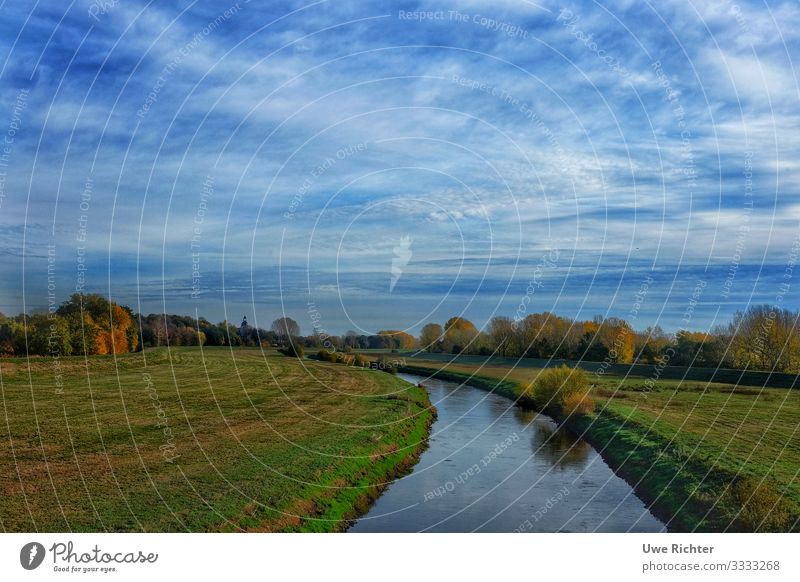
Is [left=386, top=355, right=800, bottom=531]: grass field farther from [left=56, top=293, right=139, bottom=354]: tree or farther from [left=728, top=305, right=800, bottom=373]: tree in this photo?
[left=56, top=293, right=139, bottom=354]: tree

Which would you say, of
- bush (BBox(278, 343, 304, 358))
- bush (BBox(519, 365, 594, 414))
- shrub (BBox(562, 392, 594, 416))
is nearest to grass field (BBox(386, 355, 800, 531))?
shrub (BBox(562, 392, 594, 416))

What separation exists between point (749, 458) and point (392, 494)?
15900 millimetres

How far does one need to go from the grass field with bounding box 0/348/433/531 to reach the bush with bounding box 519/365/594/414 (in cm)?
927

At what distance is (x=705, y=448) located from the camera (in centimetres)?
3216

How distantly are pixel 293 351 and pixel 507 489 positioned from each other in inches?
1365

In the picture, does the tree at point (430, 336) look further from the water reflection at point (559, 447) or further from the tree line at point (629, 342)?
the water reflection at point (559, 447)

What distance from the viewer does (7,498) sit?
21.8m

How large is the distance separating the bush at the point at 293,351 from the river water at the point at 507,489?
19.6 m

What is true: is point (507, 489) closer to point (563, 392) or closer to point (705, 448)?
point (705, 448)

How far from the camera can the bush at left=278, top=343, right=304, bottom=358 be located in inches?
2379

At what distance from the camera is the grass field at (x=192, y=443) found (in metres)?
21.9

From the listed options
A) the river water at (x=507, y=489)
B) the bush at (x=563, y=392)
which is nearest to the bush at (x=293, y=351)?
the river water at (x=507, y=489)

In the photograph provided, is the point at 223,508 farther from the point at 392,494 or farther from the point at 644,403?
the point at 644,403

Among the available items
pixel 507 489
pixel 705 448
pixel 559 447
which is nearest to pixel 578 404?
pixel 559 447
